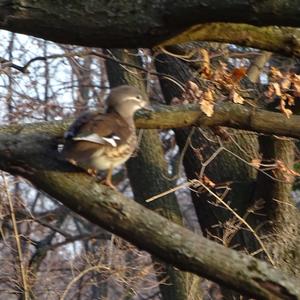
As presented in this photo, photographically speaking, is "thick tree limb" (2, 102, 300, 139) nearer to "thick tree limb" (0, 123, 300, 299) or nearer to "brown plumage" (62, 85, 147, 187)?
"brown plumage" (62, 85, 147, 187)

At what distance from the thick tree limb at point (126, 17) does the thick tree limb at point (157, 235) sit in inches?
28.5

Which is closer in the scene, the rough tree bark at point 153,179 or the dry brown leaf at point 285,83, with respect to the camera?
the dry brown leaf at point 285,83

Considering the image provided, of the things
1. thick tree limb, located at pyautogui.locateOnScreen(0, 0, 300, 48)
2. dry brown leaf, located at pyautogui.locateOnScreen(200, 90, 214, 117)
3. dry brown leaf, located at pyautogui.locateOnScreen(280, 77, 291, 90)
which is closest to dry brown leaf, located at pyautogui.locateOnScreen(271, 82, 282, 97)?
dry brown leaf, located at pyautogui.locateOnScreen(280, 77, 291, 90)

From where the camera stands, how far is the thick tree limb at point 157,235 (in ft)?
15.7

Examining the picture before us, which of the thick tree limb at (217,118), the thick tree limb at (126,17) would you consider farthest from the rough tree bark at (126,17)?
the thick tree limb at (217,118)

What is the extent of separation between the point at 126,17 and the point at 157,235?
3.52ft

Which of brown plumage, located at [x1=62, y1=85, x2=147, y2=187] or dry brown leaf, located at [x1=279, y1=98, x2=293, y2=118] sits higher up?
dry brown leaf, located at [x1=279, y1=98, x2=293, y2=118]

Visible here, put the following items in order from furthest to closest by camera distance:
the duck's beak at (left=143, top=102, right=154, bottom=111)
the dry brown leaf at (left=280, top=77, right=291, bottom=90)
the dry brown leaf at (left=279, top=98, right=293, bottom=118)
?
the dry brown leaf at (left=280, top=77, right=291, bottom=90) → the dry brown leaf at (left=279, top=98, right=293, bottom=118) → the duck's beak at (left=143, top=102, right=154, bottom=111)

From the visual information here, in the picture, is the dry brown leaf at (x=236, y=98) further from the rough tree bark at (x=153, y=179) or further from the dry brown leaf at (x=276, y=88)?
the rough tree bark at (x=153, y=179)

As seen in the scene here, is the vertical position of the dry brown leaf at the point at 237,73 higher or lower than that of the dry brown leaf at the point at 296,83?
lower

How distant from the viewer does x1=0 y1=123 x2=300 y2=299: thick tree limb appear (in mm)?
4789

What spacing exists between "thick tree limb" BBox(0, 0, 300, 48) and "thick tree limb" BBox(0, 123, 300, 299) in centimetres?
72

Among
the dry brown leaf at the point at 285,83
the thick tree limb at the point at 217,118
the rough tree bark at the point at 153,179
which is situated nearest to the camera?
the thick tree limb at the point at 217,118

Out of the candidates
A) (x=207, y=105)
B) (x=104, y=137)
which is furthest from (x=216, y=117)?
(x=104, y=137)
